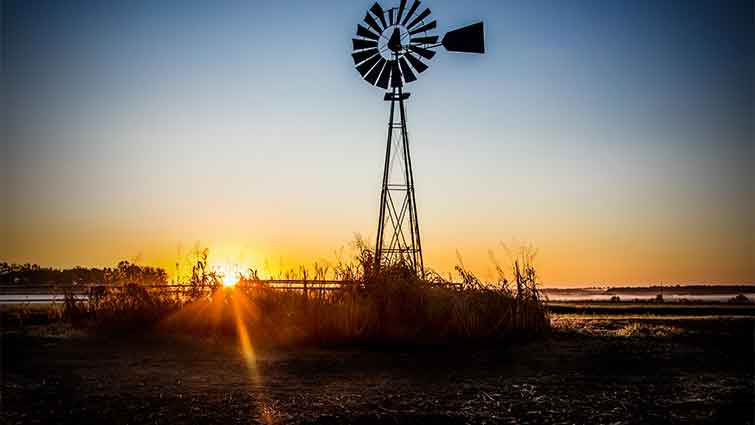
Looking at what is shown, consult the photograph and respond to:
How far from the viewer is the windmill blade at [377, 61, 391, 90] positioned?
69.2 ft

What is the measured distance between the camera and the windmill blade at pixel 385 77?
2109cm

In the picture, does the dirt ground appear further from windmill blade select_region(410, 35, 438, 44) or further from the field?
windmill blade select_region(410, 35, 438, 44)

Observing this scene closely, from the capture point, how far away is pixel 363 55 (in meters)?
21.5

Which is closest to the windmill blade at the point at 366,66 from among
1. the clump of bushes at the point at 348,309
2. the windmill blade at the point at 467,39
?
the windmill blade at the point at 467,39

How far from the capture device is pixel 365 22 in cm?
2148

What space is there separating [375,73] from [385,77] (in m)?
0.39

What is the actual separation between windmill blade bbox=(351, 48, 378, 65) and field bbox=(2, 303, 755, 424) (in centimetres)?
1172

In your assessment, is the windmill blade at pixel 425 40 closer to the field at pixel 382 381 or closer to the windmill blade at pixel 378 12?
the windmill blade at pixel 378 12

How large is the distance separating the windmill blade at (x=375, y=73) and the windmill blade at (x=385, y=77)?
14cm

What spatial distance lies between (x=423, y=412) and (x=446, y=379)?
2.09 m

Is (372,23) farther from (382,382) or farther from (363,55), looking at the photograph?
(382,382)

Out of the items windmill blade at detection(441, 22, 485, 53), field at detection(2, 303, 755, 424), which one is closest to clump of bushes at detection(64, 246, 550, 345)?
field at detection(2, 303, 755, 424)

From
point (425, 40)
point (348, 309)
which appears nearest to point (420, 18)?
point (425, 40)

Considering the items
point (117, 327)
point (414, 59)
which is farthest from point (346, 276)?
point (414, 59)
